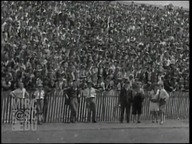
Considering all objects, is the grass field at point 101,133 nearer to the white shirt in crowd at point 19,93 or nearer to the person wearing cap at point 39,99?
the person wearing cap at point 39,99

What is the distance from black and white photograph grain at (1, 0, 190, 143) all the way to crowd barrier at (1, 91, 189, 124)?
0.03 metres

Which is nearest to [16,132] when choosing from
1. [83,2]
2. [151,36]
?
[83,2]

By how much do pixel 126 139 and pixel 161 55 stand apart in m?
13.3

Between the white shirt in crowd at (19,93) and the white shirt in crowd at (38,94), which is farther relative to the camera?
the white shirt in crowd at (38,94)

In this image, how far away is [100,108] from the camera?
53.9 ft

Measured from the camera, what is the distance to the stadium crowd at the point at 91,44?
57.6ft

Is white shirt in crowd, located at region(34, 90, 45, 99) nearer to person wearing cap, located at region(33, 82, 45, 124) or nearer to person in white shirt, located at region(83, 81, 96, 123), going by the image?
person wearing cap, located at region(33, 82, 45, 124)

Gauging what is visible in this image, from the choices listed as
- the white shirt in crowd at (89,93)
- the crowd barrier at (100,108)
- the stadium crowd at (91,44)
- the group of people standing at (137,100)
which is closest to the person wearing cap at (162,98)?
the group of people standing at (137,100)

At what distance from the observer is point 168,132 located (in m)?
14.0

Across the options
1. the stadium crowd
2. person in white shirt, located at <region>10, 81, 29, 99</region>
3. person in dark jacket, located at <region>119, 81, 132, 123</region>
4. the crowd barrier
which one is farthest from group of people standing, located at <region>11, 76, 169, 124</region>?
the stadium crowd

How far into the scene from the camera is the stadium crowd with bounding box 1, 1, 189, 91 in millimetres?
17547

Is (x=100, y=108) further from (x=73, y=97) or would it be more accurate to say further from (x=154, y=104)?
(x=154, y=104)

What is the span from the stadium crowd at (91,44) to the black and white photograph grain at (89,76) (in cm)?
5

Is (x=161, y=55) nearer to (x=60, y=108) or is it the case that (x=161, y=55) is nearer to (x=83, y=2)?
(x=83, y=2)
